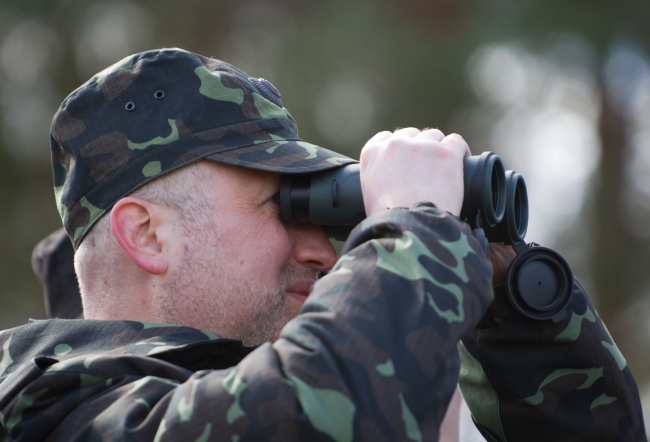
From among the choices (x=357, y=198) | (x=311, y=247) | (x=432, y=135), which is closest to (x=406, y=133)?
(x=432, y=135)

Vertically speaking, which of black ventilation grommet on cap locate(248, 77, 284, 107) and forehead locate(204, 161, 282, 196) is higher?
black ventilation grommet on cap locate(248, 77, 284, 107)

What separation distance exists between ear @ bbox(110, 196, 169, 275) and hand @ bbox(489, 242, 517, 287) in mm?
695

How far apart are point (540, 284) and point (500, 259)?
0.38ft

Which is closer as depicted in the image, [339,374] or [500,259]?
[339,374]

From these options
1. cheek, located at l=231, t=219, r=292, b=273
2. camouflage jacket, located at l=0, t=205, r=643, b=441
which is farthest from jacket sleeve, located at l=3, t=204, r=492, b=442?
cheek, located at l=231, t=219, r=292, b=273

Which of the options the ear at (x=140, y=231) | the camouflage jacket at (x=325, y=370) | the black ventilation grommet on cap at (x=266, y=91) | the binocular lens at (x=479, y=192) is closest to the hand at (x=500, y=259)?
the binocular lens at (x=479, y=192)

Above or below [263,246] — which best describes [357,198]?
above

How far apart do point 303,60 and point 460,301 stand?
4.37m

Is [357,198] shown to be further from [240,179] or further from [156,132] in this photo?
[156,132]

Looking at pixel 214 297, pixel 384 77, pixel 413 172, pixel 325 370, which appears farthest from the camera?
pixel 384 77

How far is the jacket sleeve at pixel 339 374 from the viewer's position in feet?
3.61

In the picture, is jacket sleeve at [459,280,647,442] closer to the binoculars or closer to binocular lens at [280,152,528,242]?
the binoculars

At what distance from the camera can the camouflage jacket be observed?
3.62ft

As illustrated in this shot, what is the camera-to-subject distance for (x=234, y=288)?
1.58 metres
